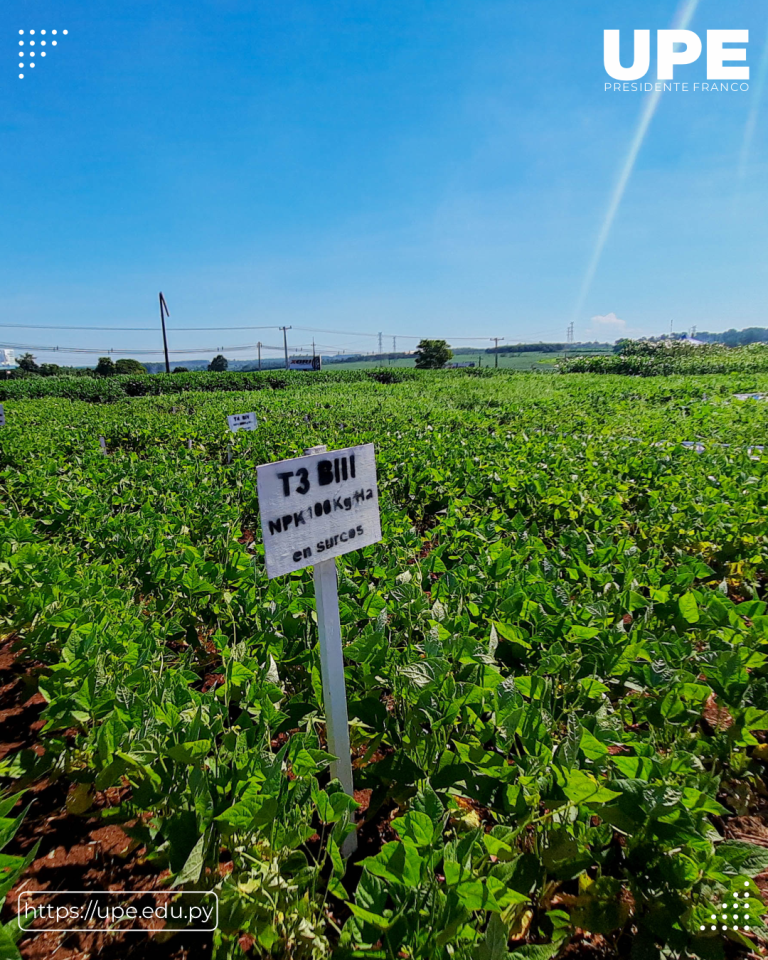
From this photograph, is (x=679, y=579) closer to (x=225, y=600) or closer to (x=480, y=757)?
(x=480, y=757)

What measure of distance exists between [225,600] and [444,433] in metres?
5.23

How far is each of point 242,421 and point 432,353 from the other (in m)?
51.2

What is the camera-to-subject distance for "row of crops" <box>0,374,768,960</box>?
3.91ft

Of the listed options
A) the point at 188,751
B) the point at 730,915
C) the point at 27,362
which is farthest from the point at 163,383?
the point at 27,362

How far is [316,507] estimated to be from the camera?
143 centimetres

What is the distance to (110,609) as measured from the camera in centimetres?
221

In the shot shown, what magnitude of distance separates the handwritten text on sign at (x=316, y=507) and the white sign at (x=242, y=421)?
5.86 m

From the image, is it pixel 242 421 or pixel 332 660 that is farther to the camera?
pixel 242 421

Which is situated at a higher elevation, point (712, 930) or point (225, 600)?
point (225, 600)

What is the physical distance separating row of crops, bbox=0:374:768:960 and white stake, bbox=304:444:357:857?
89 mm

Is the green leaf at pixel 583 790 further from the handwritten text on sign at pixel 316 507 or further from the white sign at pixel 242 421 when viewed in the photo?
the white sign at pixel 242 421

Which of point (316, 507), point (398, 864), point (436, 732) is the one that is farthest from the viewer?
point (436, 732)

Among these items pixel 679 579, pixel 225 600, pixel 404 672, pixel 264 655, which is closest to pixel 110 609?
pixel 225 600

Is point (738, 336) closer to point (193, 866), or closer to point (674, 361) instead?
point (674, 361)
